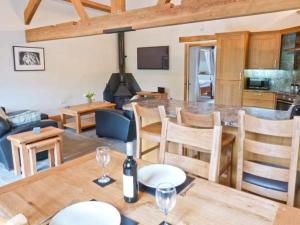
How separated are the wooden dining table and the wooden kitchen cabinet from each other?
485 cm

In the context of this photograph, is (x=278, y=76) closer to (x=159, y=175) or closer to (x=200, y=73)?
(x=200, y=73)

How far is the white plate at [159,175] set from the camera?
54.2 inches

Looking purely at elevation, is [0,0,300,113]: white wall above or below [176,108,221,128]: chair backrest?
above

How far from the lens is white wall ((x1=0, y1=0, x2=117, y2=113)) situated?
586cm

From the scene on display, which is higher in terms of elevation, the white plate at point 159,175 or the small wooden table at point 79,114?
the white plate at point 159,175

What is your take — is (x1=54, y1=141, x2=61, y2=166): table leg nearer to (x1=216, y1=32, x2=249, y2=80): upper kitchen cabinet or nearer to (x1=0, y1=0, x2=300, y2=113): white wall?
(x1=0, y1=0, x2=300, y2=113): white wall

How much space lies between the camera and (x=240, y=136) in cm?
175

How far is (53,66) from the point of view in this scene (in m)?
6.75

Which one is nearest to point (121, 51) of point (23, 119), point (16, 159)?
point (23, 119)

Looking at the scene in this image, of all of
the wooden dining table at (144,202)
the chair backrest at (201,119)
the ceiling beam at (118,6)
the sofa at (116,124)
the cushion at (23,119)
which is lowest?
the sofa at (116,124)

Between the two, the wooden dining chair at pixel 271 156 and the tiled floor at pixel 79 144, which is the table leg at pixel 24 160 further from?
the wooden dining chair at pixel 271 156

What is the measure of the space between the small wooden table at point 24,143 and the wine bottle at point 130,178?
2.39 meters

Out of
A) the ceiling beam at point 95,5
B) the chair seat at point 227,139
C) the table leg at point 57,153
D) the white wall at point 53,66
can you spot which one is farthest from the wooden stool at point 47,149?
the ceiling beam at point 95,5

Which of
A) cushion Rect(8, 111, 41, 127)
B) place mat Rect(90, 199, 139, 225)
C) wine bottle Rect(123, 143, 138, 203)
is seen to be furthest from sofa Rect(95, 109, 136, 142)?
place mat Rect(90, 199, 139, 225)
